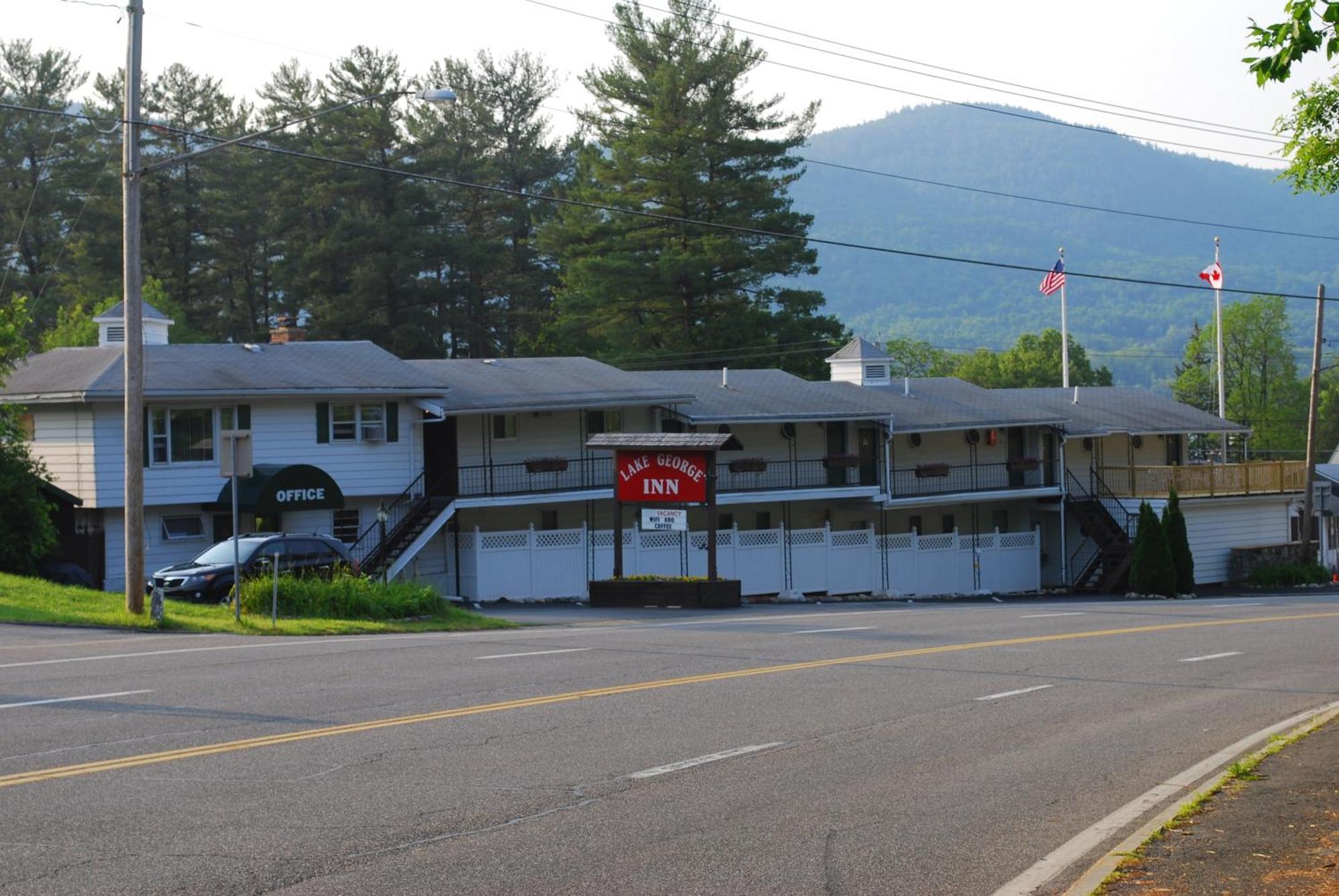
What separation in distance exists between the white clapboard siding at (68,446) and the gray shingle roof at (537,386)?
8849 millimetres

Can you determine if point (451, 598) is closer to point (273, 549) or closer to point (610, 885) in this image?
point (273, 549)

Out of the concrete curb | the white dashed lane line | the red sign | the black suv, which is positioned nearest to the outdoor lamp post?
the black suv

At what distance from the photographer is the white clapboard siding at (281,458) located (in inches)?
1380

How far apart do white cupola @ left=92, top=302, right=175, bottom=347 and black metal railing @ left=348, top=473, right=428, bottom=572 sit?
7615 mm

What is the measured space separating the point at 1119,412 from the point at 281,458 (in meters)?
34.9

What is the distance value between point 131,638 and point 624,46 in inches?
2061

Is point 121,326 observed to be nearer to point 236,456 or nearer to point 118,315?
point 118,315

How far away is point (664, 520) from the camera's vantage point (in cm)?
3466

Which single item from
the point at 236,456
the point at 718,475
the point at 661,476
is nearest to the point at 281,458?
the point at 661,476

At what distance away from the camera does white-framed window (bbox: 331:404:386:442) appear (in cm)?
3856

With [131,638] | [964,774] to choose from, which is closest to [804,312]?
[131,638]

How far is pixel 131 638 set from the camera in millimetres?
21234

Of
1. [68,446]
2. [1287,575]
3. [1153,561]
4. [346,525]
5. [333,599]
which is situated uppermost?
[68,446]

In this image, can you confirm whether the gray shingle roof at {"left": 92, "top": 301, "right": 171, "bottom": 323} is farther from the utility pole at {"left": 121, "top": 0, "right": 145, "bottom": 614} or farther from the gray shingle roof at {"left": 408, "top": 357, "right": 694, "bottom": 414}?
the utility pole at {"left": 121, "top": 0, "right": 145, "bottom": 614}
